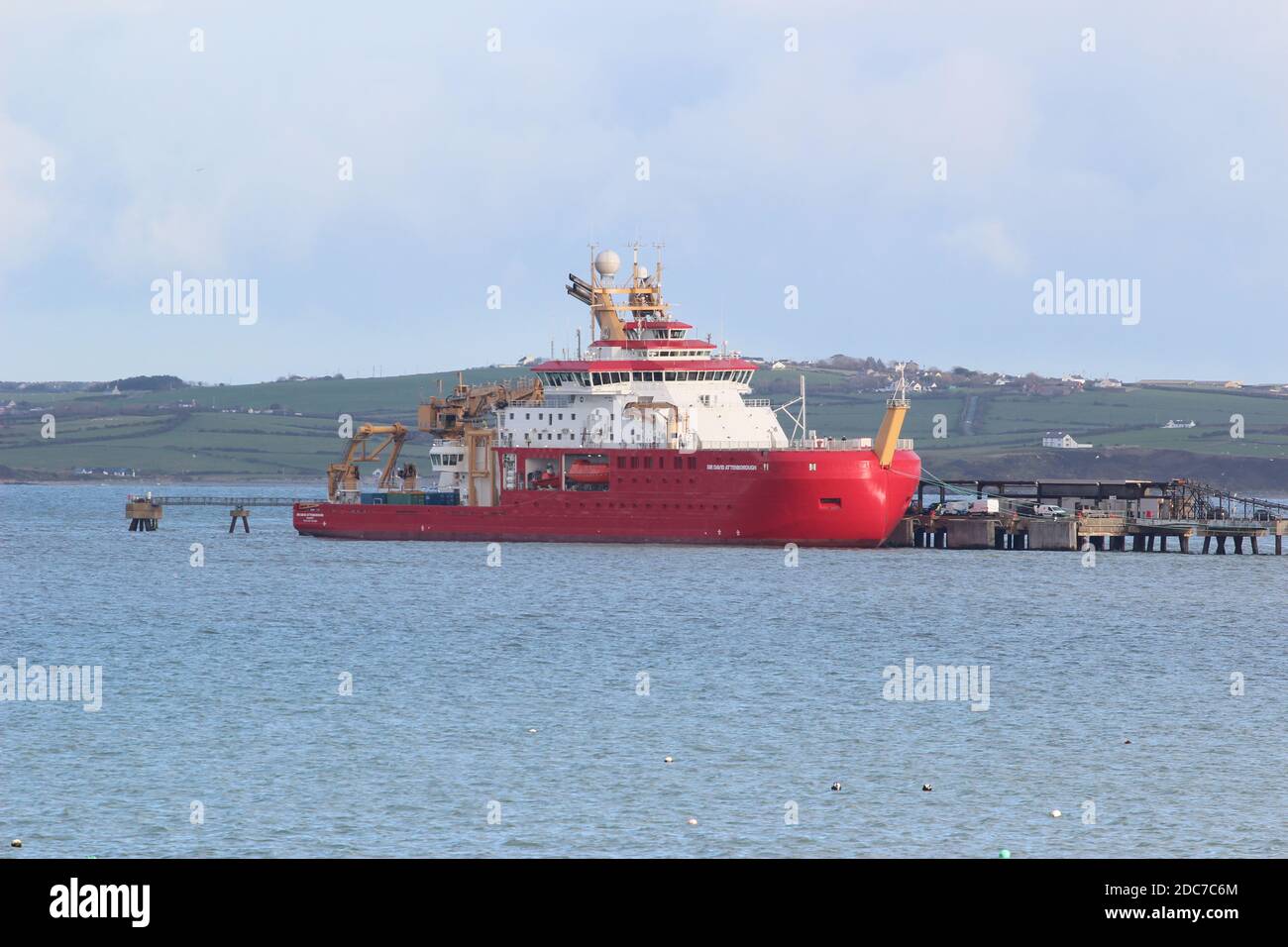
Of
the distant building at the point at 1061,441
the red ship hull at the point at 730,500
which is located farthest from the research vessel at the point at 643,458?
the distant building at the point at 1061,441

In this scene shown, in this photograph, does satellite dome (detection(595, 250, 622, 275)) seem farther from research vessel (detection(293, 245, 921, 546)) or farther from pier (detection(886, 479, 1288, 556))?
pier (detection(886, 479, 1288, 556))

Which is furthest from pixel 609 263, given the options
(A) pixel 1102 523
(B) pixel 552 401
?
(A) pixel 1102 523

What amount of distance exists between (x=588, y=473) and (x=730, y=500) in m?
7.01

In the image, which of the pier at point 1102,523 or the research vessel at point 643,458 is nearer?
the research vessel at point 643,458

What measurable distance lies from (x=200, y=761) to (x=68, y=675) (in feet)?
40.6

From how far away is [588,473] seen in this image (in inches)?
3004

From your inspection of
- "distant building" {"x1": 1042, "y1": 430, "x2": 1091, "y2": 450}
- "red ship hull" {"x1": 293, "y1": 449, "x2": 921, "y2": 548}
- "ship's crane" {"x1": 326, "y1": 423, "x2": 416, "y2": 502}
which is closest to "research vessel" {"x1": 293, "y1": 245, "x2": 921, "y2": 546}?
"red ship hull" {"x1": 293, "y1": 449, "x2": 921, "y2": 548}

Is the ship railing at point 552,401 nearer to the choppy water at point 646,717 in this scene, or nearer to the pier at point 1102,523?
the choppy water at point 646,717

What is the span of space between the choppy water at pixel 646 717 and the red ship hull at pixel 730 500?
4.12 metres

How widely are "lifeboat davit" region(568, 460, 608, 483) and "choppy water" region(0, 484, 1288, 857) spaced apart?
7.63 m

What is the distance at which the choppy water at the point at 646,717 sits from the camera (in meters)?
26.0

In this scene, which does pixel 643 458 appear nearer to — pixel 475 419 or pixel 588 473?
pixel 588 473

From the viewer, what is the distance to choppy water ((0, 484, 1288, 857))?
26.0 m
